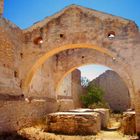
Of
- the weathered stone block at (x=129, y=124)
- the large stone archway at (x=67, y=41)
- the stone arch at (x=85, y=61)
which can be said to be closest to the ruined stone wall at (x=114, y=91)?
the stone arch at (x=85, y=61)

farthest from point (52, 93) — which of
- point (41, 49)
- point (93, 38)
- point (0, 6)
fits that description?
point (0, 6)

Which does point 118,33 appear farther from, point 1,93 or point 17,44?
point 1,93

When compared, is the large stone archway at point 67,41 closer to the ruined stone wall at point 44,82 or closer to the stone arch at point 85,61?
the ruined stone wall at point 44,82

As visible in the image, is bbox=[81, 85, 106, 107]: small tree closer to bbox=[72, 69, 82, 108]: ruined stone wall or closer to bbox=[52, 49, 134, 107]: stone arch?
bbox=[72, 69, 82, 108]: ruined stone wall

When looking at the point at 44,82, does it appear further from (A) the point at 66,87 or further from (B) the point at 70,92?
(B) the point at 70,92

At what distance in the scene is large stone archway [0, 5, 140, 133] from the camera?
7996 mm

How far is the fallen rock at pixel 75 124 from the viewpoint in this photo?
27.3ft

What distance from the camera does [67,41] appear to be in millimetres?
8953

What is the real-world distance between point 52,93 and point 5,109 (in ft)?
21.5

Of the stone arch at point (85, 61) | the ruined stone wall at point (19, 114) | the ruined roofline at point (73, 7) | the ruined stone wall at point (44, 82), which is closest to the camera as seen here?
the ruined stone wall at point (19, 114)

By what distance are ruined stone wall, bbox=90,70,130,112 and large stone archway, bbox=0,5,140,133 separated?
11914 millimetres

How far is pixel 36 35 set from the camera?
31.3ft

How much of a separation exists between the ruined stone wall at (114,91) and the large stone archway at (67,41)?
1191 centimetres

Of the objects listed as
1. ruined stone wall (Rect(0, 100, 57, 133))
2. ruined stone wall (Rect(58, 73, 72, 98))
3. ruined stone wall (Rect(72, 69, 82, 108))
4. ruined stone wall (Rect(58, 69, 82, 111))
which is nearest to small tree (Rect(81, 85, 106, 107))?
ruined stone wall (Rect(72, 69, 82, 108))
